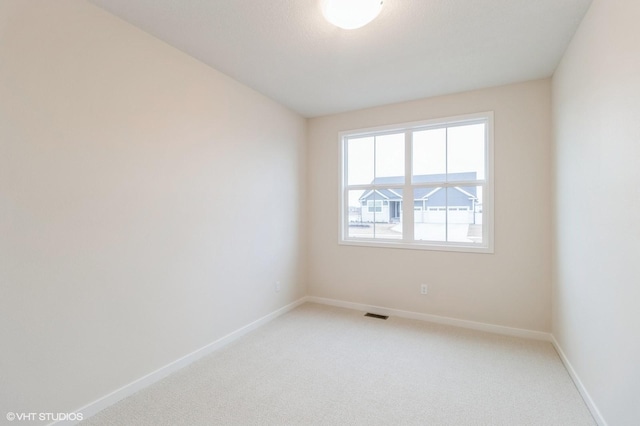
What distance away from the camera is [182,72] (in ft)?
8.09

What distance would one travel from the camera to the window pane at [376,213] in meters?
3.78

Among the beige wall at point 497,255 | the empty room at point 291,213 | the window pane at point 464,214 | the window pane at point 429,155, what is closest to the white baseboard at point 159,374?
the empty room at point 291,213

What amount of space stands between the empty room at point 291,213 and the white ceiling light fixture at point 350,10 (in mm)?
12

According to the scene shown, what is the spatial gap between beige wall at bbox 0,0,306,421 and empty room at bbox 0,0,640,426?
0.01m

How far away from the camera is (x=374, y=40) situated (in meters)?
2.29

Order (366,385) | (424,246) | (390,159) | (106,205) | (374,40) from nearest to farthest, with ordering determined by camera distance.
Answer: (106,205) < (366,385) < (374,40) < (424,246) < (390,159)

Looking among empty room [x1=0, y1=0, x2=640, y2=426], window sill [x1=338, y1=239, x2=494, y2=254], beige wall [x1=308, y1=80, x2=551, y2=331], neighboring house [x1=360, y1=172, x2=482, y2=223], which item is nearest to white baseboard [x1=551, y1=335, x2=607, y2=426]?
empty room [x1=0, y1=0, x2=640, y2=426]

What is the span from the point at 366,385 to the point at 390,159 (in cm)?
263

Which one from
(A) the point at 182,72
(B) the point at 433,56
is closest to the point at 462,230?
(B) the point at 433,56

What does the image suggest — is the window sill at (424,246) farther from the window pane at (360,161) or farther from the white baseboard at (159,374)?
the white baseboard at (159,374)

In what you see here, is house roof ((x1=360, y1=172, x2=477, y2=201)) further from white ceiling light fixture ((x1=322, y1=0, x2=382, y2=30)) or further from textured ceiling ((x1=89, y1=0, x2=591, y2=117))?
white ceiling light fixture ((x1=322, y1=0, x2=382, y2=30))

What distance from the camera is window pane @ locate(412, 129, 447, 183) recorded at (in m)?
3.49

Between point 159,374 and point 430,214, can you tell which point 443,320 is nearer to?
point 430,214

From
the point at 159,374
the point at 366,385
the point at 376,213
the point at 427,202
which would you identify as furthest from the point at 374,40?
the point at 159,374
